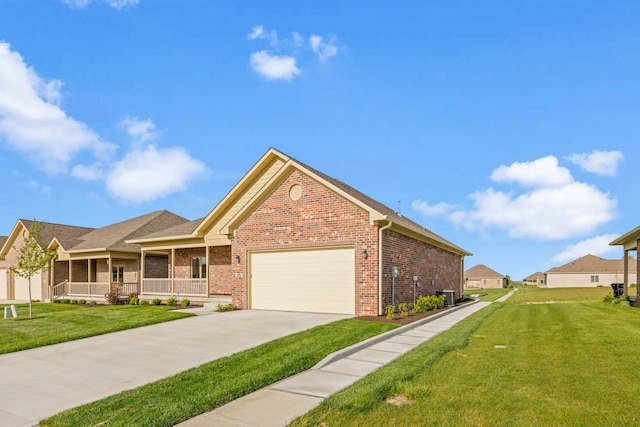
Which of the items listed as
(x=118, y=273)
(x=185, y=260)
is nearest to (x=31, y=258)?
(x=185, y=260)

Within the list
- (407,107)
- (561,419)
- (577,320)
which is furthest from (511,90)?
(561,419)

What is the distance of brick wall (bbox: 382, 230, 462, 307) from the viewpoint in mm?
14352

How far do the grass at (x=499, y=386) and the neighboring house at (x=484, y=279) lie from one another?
79.5 meters

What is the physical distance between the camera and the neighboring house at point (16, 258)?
2934 centimetres

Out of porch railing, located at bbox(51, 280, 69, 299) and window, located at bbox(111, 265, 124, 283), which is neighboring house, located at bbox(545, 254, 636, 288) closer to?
window, located at bbox(111, 265, 124, 283)

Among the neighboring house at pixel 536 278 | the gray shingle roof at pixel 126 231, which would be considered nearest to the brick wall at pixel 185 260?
the gray shingle roof at pixel 126 231

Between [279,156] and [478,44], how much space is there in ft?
30.5

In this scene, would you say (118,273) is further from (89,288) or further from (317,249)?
(317,249)

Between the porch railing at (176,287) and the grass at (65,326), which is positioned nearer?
the grass at (65,326)

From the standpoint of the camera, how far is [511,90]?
15.2 meters

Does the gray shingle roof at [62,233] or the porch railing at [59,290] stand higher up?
the gray shingle roof at [62,233]

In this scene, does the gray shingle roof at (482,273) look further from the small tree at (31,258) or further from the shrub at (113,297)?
the small tree at (31,258)

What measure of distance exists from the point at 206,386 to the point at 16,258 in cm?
2991

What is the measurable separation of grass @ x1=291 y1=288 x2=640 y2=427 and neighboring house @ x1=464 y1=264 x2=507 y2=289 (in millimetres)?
79467
